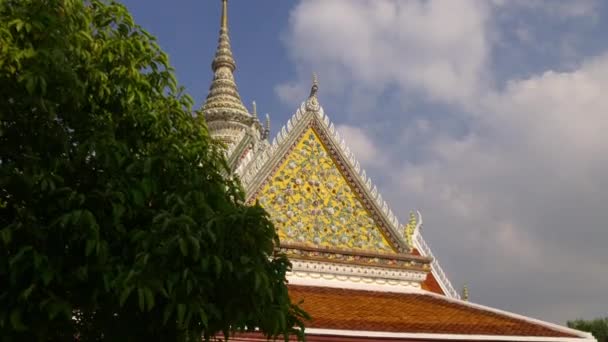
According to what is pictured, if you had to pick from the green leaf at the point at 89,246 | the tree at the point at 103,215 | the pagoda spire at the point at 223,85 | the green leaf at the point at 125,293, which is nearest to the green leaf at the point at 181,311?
the tree at the point at 103,215

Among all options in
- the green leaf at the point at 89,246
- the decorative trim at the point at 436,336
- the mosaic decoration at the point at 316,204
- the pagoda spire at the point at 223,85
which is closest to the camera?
the green leaf at the point at 89,246

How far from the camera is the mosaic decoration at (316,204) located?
919 centimetres

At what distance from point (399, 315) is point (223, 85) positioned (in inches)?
542

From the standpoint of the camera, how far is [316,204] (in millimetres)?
9414

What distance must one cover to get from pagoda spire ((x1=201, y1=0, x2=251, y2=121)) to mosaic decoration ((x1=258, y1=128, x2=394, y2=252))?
10.2 meters

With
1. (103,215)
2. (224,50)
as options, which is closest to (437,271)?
(103,215)

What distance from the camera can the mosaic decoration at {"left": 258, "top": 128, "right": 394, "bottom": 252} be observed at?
9188 mm

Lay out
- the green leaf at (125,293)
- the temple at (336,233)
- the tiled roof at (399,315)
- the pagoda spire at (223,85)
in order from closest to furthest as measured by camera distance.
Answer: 1. the green leaf at (125,293)
2. the tiled roof at (399,315)
3. the temple at (336,233)
4. the pagoda spire at (223,85)

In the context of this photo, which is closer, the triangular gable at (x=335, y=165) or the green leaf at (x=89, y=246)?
the green leaf at (x=89, y=246)

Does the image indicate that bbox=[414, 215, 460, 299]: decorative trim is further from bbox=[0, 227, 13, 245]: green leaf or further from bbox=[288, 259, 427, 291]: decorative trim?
bbox=[0, 227, 13, 245]: green leaf

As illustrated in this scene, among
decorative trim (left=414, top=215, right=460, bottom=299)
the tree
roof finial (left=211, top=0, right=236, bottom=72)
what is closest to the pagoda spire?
roof finial (left=211, top=0, right=236, bottom=72)

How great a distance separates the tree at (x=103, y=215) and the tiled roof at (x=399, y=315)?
2.76 meters

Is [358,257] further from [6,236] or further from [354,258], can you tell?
[6,236]

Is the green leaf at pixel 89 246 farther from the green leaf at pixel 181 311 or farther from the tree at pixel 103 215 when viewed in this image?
the green leaf at pixel 181 311
